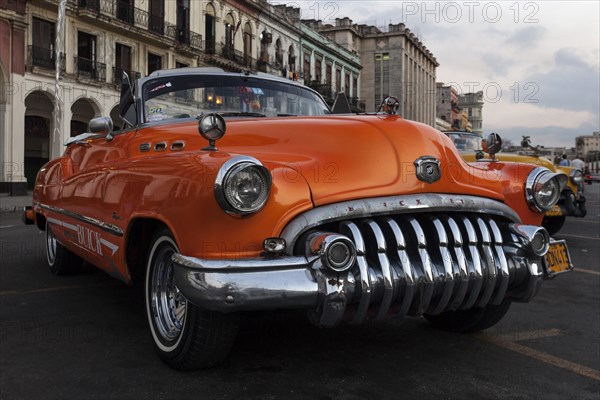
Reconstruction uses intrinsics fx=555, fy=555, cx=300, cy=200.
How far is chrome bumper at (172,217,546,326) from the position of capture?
2.24m

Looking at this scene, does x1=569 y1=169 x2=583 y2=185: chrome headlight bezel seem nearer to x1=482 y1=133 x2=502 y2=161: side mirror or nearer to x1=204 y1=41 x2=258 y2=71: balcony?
x1=482 y1=133 x2=502 y2=161: side mirror

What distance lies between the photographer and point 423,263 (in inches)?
98.0

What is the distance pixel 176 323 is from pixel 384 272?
3.76 feet

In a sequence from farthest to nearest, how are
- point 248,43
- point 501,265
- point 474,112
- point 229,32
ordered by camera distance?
1. point 474,112
2. point 248,43
3. point 229,32
4. point 501,265

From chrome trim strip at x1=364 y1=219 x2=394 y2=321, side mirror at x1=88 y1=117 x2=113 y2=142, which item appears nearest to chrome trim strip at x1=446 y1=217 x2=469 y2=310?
chrome trim strip at x1=364 y1=219 x2=394 y2=321

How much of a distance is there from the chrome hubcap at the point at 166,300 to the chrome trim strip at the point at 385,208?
0.77 m

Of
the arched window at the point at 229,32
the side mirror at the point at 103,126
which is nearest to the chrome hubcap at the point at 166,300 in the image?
the side mirror at the point at 103,126

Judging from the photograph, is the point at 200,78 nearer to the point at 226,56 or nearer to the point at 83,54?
the point at 83,54

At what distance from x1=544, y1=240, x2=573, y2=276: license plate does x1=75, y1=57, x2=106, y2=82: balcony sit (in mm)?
21338

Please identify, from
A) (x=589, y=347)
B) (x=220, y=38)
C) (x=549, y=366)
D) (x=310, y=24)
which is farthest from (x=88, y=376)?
(x=310, y=24)

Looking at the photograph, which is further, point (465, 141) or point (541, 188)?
point (465, 141)

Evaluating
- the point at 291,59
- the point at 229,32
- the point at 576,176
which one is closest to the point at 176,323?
the point at 576,176

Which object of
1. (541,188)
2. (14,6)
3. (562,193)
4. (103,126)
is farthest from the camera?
(14,6)

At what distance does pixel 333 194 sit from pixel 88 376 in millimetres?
1491
